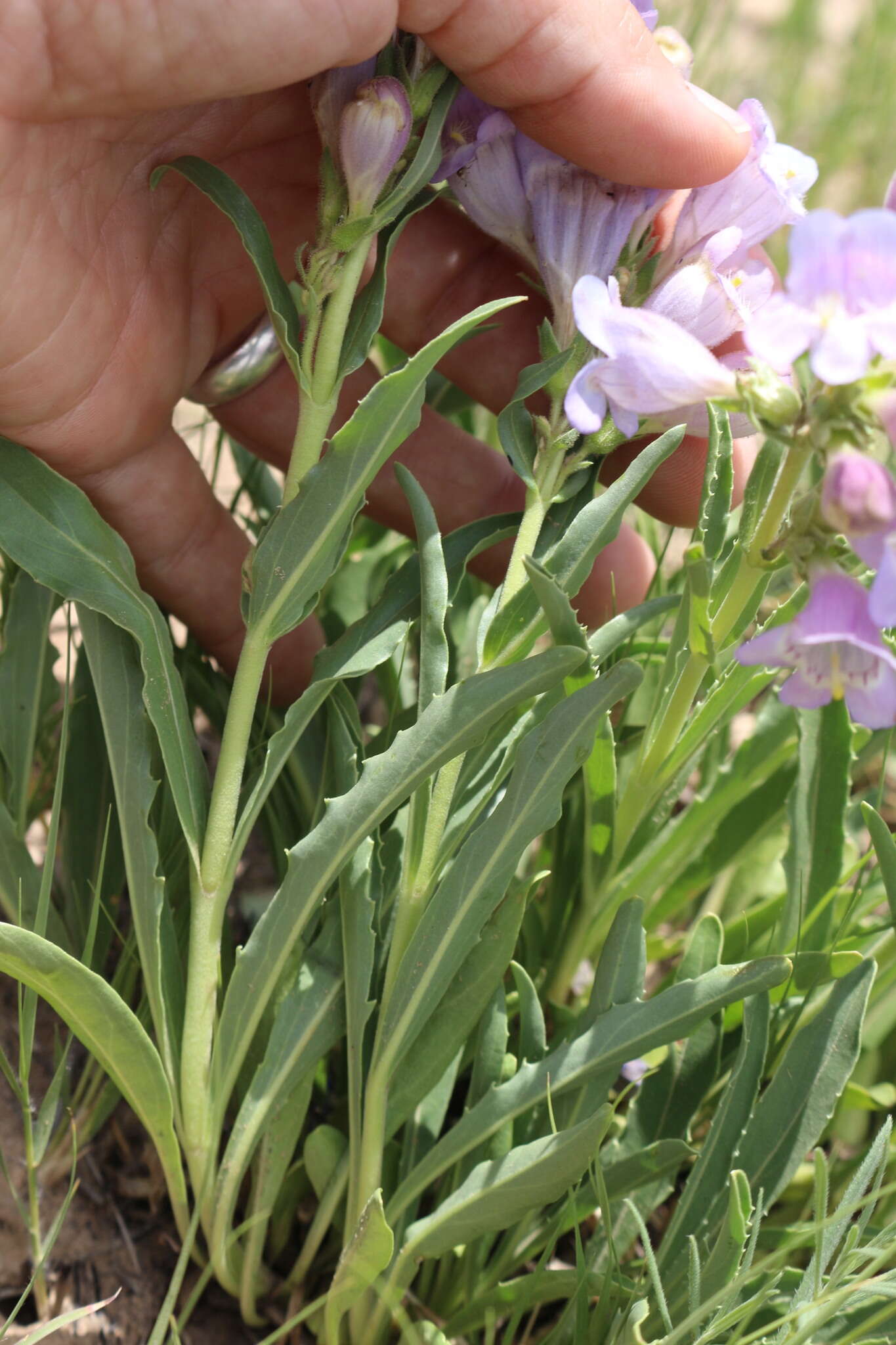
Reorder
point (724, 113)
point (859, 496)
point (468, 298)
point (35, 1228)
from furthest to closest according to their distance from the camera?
point (468, 298) < point (724, 113) < point (35, 1228) < point (859, 496)

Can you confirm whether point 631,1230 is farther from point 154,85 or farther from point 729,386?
point 154,85

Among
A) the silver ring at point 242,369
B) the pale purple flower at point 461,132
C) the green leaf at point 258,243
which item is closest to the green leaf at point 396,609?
the green leaf at point 258,243

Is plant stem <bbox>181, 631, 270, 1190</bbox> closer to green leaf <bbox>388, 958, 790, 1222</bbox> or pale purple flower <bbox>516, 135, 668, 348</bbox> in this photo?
green leaf <bbox>388, 958, 790, 1222</bbox>

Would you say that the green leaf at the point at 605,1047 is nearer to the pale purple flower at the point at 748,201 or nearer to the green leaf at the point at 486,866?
the green leaf at the point at 486,866

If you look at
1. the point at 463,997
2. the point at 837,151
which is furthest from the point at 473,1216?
the point at 837,151

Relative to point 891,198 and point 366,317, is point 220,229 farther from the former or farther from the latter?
point 891,198

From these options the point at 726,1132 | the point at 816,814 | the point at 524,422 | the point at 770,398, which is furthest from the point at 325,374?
the point at 726,1132

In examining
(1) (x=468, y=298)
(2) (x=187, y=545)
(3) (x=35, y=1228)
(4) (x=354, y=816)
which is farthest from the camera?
(1) (x=468, y=298)
